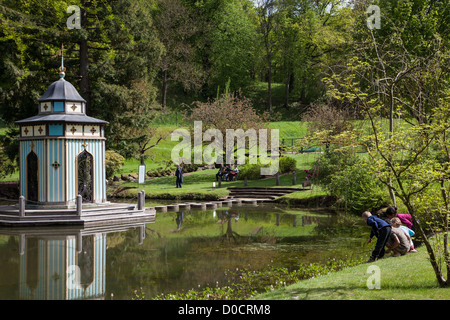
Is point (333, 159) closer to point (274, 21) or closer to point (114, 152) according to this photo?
point (114, 152)

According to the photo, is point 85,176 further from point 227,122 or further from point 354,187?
point 227,122

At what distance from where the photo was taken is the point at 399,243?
36.0ft

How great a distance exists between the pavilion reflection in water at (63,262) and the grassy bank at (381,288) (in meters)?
3.69

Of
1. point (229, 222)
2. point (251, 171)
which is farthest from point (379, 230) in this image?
point (251, 171)

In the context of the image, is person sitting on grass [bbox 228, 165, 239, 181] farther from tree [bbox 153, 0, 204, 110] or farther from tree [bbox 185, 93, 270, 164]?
tree [bbox 153, 0, 204, 110]

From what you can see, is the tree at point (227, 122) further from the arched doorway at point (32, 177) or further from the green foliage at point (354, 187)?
the arched doorway at point (32, 177)

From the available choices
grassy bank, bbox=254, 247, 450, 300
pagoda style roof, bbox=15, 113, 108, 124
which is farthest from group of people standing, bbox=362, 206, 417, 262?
pagoda style roof, bbox=15, 113, 108, 124

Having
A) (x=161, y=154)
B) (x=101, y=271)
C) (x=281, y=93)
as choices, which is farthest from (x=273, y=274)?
(x=281, y=93)

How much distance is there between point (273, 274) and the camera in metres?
10.8

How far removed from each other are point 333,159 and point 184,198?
970cm

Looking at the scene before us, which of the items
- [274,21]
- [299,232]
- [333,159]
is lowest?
[299,232]

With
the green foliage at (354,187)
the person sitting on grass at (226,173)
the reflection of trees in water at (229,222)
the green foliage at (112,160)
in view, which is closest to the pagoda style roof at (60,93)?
the reflection of trees in water at (229,222)

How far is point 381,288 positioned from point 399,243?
344 cm

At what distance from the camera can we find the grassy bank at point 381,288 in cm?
736
